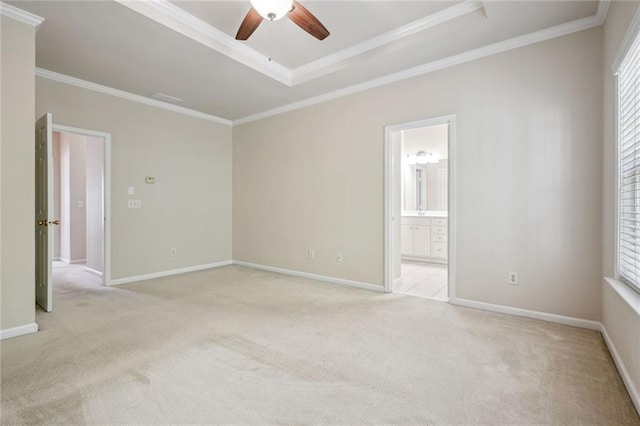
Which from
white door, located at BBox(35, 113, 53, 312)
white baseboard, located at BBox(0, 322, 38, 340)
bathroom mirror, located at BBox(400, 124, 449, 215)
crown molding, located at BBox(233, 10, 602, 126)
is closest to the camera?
white baseboard, located at BBox(0, 322, 38, 340)

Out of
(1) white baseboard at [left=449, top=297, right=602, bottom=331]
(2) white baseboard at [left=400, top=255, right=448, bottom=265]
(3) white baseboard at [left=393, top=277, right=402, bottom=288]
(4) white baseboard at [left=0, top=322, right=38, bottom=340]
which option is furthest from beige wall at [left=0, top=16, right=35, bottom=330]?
(2) white baseboard at [left=400, top=255, right=448, bottom=265]

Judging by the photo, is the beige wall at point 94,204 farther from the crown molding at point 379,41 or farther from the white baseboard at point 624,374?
the white baseboard at point 624,374

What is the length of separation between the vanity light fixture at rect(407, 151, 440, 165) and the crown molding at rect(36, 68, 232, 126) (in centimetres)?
416

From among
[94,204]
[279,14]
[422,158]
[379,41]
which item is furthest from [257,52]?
[422,158]

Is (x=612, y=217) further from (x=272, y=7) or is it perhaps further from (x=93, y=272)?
(x=93, y=272)

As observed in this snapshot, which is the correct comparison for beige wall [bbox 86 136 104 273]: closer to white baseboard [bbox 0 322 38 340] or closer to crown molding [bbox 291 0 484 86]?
white baseboard [bbox 0 322 38 340]

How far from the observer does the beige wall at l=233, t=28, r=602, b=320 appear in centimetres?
278

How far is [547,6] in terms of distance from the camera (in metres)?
2.58

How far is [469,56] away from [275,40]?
2091 millimetres

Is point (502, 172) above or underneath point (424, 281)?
above

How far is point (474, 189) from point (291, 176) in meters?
2.74

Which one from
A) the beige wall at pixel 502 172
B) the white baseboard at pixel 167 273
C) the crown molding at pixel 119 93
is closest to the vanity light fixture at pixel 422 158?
the beige wall at pixel 502 172

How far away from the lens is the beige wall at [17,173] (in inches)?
102

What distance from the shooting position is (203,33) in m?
3.09
